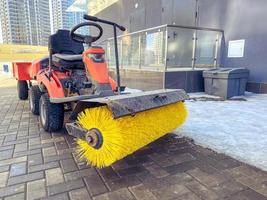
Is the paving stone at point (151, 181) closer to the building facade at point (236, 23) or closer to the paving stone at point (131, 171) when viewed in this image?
the paving stone at point (131, 171)

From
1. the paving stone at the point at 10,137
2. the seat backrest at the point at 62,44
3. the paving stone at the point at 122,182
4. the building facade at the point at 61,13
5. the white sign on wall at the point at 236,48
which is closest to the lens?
the paving stone at the point at 122,182

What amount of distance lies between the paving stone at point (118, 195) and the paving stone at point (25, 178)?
0.59 meters

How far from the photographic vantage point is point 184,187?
1.67 metres

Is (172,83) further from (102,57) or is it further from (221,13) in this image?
(102,57)

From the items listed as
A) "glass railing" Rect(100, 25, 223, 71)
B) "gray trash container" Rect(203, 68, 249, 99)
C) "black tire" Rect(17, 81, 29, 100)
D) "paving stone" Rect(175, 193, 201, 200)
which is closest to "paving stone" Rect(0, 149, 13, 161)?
"paving stone" Rect(175, 193, 201, 200)

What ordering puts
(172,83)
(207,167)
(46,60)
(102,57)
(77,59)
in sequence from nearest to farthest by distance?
(207,167)
(102,57)
(77,59)
(46,60)
(172,83)

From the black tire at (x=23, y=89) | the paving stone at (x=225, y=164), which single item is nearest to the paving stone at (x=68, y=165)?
the paving stone at (x=225, y=164)

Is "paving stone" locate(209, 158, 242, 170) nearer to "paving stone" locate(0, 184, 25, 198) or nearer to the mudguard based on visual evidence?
"paving stone" locate(0, 184, 25, 198)

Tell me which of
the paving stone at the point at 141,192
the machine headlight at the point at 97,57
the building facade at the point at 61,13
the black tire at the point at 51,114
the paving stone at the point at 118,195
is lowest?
the paving stone at the point at 118,195

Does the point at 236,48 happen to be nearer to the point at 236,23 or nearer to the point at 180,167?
the point at 236,23

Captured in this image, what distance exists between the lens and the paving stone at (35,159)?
81.6 inches

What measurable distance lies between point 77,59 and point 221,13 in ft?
16.3

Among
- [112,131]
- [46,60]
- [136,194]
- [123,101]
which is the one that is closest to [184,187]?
[136,194]

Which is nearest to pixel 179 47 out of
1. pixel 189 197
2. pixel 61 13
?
pixel 189 197
